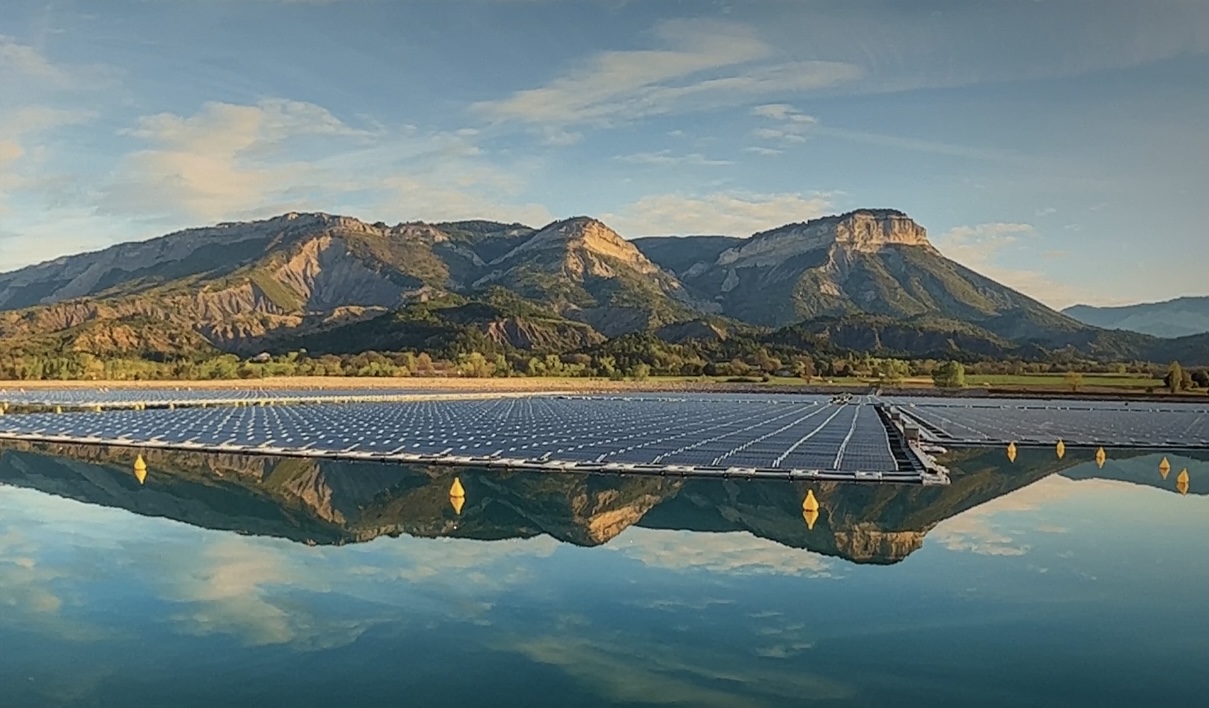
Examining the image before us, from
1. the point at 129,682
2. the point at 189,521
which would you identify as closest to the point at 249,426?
the point at 189,521

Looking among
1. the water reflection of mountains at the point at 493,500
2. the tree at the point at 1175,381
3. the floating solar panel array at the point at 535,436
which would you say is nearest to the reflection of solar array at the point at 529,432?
the floating solar panel array at the point at 535,436

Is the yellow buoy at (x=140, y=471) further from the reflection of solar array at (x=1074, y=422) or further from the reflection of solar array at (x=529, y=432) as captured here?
the reflection of solar array at (x=1074, y=422)

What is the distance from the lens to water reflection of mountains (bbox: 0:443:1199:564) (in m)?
19.5

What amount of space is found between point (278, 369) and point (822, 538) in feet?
341

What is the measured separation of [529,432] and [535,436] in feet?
6.89

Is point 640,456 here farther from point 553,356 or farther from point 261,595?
point 553,356

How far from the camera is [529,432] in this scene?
38.7 meters

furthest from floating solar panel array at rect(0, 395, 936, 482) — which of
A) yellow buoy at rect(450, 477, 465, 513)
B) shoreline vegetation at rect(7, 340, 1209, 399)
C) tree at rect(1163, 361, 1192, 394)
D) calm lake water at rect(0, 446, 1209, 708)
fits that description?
tree at rect(1163, 361, 1192, 394)

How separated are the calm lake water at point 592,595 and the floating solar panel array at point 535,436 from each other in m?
2.80

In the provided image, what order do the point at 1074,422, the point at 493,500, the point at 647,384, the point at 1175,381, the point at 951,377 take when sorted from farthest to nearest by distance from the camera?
the point at 647,384
the point at 951,377
the point at 1175,381
the point at 1074,422
the point at 493,500

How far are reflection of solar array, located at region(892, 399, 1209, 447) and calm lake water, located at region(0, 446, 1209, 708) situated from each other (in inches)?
645

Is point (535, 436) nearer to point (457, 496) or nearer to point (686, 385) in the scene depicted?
point (457, 496)

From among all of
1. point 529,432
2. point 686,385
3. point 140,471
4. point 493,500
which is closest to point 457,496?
point 493,500

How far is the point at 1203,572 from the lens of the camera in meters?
16.8
